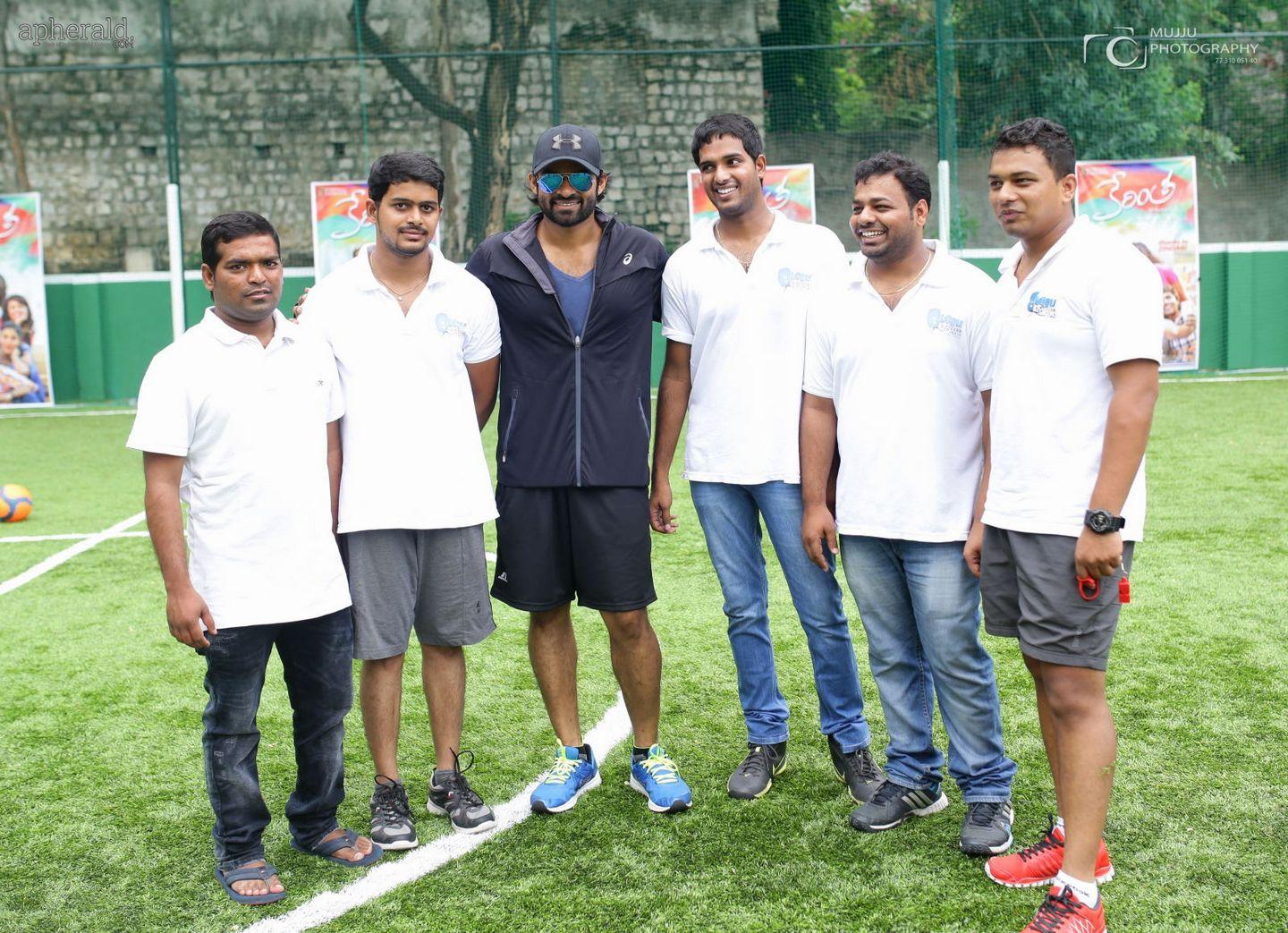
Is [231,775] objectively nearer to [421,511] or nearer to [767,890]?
[421,511]

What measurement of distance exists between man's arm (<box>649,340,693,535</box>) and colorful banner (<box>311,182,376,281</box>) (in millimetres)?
12858

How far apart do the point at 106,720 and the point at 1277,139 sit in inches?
741

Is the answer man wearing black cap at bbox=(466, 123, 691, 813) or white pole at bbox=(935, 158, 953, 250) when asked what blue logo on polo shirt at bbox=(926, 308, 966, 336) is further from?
white pole at bbox=(935, 158, 953, 250)

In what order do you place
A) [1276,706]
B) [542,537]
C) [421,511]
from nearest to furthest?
[421,511] → [542,537] → [1276,706]

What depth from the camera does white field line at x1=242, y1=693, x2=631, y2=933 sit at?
3.51 meters

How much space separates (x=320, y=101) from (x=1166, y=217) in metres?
11.5

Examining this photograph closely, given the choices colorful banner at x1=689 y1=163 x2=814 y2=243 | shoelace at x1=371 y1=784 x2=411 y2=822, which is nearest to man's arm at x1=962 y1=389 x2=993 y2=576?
shoelace at x1=371 y1=784 x2=411 y2=822

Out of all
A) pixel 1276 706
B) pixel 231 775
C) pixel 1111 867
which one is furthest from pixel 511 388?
pixel 1276 706

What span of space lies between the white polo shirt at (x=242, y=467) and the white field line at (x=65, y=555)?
171 inches

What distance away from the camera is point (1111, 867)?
3588 millimetres

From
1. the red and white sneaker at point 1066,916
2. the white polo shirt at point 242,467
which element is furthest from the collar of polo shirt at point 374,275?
the red and white sneaker at point 1066,916

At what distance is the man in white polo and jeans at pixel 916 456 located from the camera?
3738mm

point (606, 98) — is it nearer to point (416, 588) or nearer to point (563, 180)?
point (563, 180)

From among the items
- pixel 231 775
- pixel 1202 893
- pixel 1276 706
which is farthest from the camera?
pixel 1276 706
